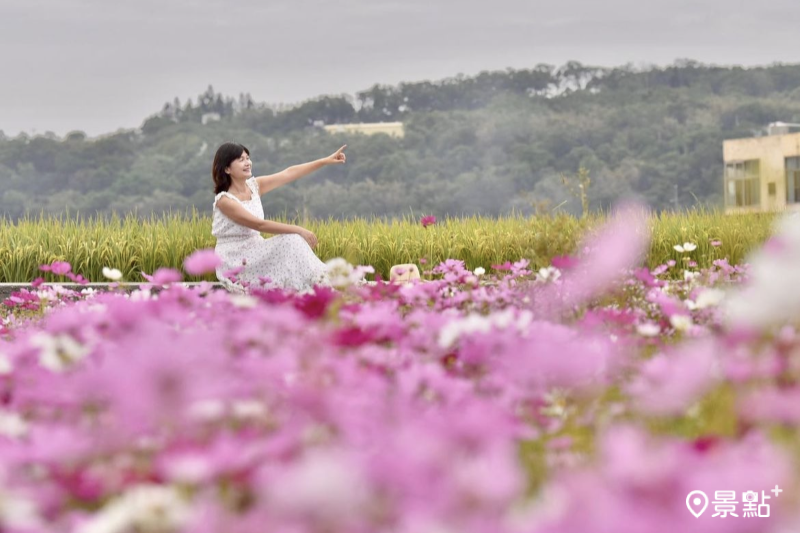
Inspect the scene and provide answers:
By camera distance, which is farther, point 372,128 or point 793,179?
point 372,128

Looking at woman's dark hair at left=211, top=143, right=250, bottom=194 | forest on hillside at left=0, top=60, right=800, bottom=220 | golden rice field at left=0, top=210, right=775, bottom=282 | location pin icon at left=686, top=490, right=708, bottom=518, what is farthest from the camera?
forest on hillside at left=0, top=60, right=800, bottom=220

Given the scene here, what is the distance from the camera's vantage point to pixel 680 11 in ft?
219

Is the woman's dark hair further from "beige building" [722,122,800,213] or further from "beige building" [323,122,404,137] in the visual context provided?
"beige building" [323,122,404,137]

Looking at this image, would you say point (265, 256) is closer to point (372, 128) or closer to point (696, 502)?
point (696, 502)

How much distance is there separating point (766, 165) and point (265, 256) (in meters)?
49.7

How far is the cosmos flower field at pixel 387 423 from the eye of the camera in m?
1.17

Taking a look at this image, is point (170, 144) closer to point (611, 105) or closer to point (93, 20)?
point (93, 20)

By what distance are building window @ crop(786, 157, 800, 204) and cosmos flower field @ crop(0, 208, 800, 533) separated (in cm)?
5288

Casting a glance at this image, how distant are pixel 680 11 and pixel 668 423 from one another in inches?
2726

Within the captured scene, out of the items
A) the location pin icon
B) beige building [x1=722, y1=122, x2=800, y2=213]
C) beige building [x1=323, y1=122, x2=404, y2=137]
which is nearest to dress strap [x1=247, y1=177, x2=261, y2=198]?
the location pin icon

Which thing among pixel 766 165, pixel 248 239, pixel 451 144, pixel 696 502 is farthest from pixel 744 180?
pixel 696 502

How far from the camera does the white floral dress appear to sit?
22.2ft

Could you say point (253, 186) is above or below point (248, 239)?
above

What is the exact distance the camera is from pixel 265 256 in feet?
22.4
